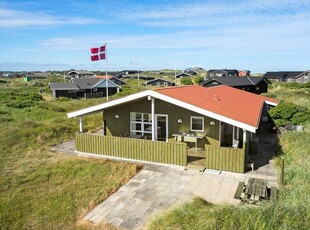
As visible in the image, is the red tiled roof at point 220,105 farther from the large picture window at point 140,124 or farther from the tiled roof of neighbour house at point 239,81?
the tiled roof of neighbour house at point 239,81

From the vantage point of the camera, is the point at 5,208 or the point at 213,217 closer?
the point at 213,217

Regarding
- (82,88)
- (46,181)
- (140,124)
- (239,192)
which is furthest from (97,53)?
(82,88)

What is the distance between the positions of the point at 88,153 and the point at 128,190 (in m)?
5.41

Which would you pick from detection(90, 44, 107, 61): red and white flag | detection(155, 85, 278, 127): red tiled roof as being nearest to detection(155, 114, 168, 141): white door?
detection(155, 85, 278, 127): red tiled roof

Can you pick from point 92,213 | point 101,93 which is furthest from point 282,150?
point 101,93

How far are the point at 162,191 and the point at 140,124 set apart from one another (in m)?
6.08

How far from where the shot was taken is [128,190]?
958 centimetres

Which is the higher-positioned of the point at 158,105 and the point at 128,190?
the point at 158,105

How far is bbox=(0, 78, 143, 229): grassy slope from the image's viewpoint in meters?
7.96

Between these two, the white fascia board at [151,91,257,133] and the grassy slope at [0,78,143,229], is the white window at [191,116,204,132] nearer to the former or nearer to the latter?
the white fascia board at [151,91,257,133]

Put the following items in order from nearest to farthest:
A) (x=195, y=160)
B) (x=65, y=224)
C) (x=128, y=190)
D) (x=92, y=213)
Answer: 1. (x=65, y=224)
2. (x=92, y=213)
3. (x=128, y=190)
4. (x=195, y=160)

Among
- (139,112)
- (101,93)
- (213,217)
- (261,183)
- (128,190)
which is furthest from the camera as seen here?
(101,93)

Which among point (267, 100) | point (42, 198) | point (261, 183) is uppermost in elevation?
point (267, 100)

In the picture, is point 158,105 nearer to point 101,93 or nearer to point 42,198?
point 42,198
